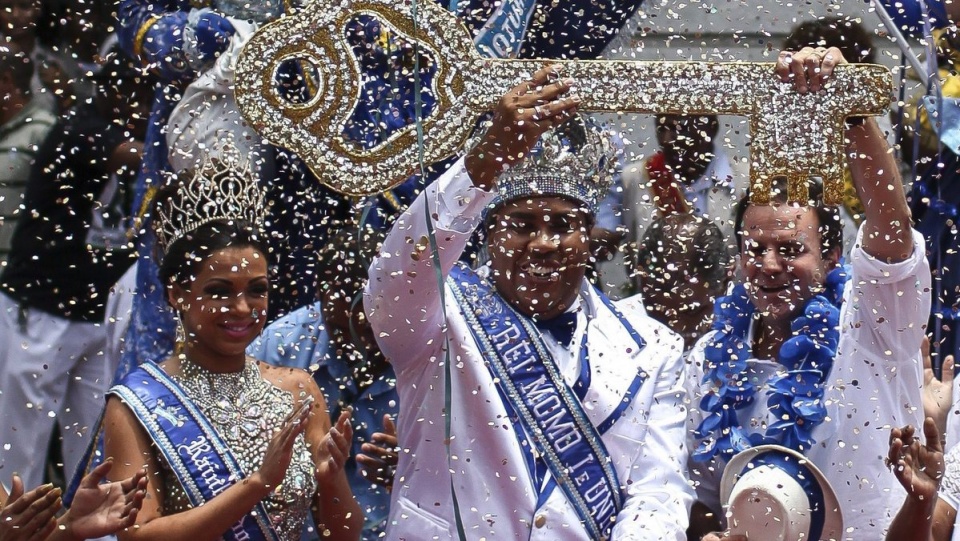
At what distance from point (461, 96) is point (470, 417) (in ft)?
1.87

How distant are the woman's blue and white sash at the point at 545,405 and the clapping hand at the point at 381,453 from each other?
21 cm

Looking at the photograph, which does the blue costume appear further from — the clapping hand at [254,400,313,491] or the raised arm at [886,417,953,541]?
the clapping hand at [254,400,313,491]

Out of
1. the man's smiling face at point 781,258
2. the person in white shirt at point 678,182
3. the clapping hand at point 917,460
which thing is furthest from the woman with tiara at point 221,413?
the clapping hand at point 917,460

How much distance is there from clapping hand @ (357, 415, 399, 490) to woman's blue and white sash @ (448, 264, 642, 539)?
0.21 m

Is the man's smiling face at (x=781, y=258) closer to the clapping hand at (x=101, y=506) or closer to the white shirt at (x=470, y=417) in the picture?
the white shirt at (x=470, y=417)

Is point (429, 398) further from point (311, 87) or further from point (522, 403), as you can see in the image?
point (311, 87)

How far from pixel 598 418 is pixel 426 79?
68 cm

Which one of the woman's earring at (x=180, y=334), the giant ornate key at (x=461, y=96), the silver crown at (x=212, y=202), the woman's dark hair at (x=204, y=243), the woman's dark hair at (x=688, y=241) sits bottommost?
the woman's earring at (x=180, y=334)

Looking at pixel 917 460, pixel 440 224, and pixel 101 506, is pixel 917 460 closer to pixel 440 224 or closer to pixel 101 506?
pixel 440 224

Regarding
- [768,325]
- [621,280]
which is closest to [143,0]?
[621,280]

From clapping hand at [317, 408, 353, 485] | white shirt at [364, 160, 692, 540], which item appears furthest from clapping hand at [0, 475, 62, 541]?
white shirt at [364, 160, 692, 540]

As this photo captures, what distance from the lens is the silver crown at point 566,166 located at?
2.96 meters

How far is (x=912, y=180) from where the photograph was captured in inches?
125

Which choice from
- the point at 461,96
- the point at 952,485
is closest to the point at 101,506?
the point at 461,96
